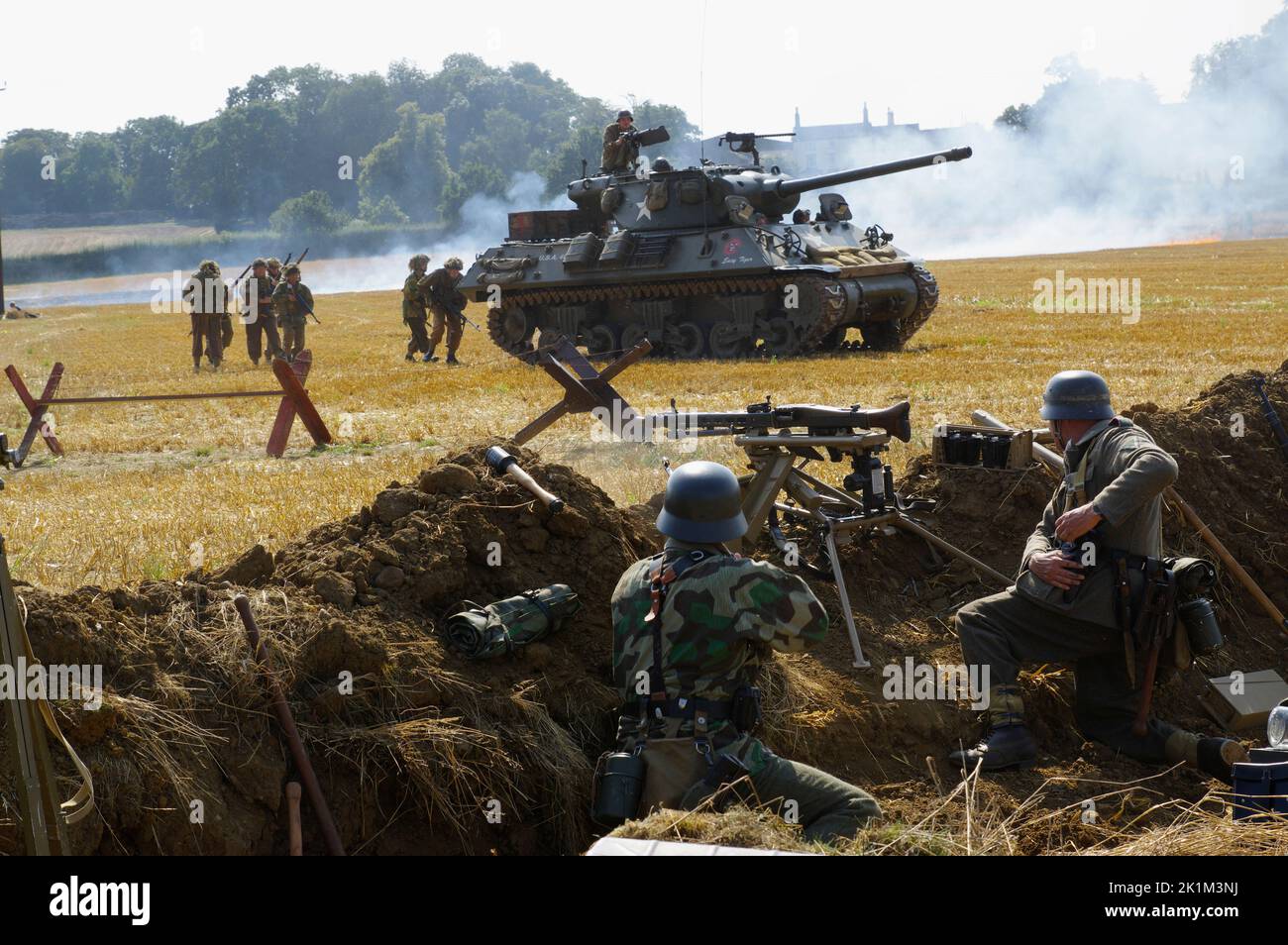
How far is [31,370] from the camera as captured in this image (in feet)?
82.1

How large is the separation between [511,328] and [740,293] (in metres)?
4.53

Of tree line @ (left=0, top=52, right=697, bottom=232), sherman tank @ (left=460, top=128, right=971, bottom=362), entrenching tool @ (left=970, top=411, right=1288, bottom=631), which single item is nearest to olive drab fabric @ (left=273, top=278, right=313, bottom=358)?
sherman tank @ (left=460, top=128, right=971, bottom=362)

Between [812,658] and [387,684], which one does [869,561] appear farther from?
[387,684]

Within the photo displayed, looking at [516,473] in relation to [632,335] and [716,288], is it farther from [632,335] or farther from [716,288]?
[632,335]

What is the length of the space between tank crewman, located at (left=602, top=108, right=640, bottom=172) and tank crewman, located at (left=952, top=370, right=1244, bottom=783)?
17.4 m

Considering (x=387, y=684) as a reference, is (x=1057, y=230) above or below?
above

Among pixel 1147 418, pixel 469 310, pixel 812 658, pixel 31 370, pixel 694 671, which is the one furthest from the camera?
pixel 469 310

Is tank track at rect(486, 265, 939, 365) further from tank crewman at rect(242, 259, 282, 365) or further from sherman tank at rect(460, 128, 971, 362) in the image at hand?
tank crewman at rect(242, 259, 282, 365)

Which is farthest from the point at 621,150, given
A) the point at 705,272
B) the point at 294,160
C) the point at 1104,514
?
the point at 294,160

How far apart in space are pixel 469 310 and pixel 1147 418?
106 ft

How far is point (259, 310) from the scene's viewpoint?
77.6 feet

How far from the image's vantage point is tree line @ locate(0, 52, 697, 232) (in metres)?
81.3

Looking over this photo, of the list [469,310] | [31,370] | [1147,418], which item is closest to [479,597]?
[1147,418]

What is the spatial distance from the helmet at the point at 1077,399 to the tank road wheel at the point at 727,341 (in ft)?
49.0
